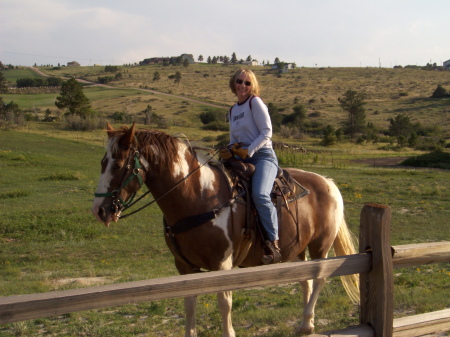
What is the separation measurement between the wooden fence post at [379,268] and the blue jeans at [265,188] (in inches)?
41.8

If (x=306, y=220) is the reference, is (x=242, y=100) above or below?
above

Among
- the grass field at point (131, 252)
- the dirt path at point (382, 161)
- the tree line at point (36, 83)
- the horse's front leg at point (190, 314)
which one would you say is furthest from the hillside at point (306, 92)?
the horse's front leg at point (190, 314)

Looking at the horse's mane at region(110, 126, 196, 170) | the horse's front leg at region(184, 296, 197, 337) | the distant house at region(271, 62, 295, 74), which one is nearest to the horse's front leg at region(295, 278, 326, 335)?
the horse's front leg at region(184, 296, 197, 337)

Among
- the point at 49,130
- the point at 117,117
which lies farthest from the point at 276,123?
the point at 49,130

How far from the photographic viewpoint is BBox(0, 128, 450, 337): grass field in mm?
5508

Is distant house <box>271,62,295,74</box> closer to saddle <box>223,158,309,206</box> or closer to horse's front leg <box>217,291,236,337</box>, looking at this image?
saddle <box>223,158,309,206</box>

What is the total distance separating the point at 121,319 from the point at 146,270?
126 inches

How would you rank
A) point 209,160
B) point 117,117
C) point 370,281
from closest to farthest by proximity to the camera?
point 370,281 → point 209,160 → point 117,117

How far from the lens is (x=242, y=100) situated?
4.87 meters

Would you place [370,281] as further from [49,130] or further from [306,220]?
[49,130]

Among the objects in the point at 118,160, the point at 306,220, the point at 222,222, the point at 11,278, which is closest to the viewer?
the point at 118,160

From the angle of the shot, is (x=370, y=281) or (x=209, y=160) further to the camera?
(x=209, y=160)

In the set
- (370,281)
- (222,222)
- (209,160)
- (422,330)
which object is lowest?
(422,330)

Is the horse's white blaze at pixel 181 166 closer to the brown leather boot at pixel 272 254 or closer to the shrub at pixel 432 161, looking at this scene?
the brown leather boot at pixel 272 254
